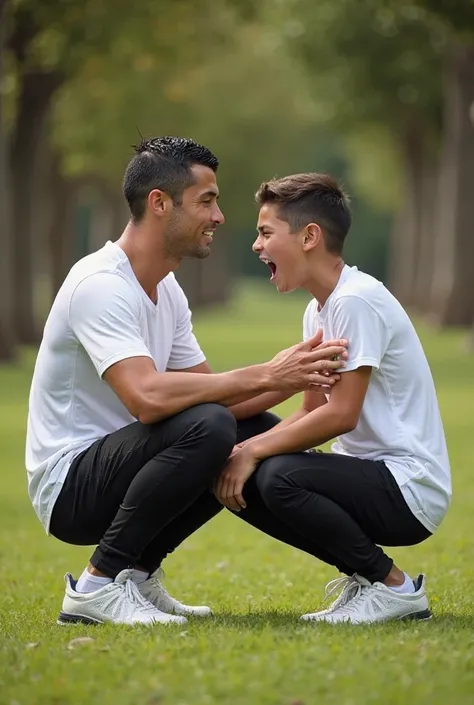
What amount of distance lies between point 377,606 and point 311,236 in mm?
1525

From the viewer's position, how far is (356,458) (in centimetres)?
607

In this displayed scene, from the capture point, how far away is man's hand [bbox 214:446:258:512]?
235 inches

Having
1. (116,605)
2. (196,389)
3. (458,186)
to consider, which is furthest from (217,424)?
(458,186)

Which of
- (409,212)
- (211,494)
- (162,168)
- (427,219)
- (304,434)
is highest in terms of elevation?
(409,212)

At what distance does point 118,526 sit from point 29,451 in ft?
1.87

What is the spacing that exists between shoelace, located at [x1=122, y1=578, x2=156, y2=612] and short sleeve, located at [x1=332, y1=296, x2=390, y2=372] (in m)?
1.22

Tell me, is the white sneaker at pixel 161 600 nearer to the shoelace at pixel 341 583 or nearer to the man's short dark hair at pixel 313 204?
the shoelace at pixel 341 583

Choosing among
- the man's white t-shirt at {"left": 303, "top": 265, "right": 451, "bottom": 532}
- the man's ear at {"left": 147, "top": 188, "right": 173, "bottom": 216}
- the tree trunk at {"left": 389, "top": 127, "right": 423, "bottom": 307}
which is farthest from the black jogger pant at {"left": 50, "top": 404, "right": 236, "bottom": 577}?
the tree trunk at {"left": 389, "top": 127, "right": 423, "bottom": 307}

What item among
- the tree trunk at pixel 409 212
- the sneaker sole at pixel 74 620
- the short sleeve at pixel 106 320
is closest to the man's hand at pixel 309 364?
the short sleeve at pixel 106 320

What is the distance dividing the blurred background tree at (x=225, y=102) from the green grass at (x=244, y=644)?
15.8 metres

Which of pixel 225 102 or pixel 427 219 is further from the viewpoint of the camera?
pixel 225 102

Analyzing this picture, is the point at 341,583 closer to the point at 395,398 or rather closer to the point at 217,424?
the point at 395,398

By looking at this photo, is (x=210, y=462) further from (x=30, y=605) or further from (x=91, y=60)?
(x=91, y=60)

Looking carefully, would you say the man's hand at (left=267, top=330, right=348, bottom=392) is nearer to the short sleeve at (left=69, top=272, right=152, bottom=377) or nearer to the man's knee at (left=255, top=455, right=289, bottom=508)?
the man's knee at (left=255, top=455, right=289, bottom=508)
